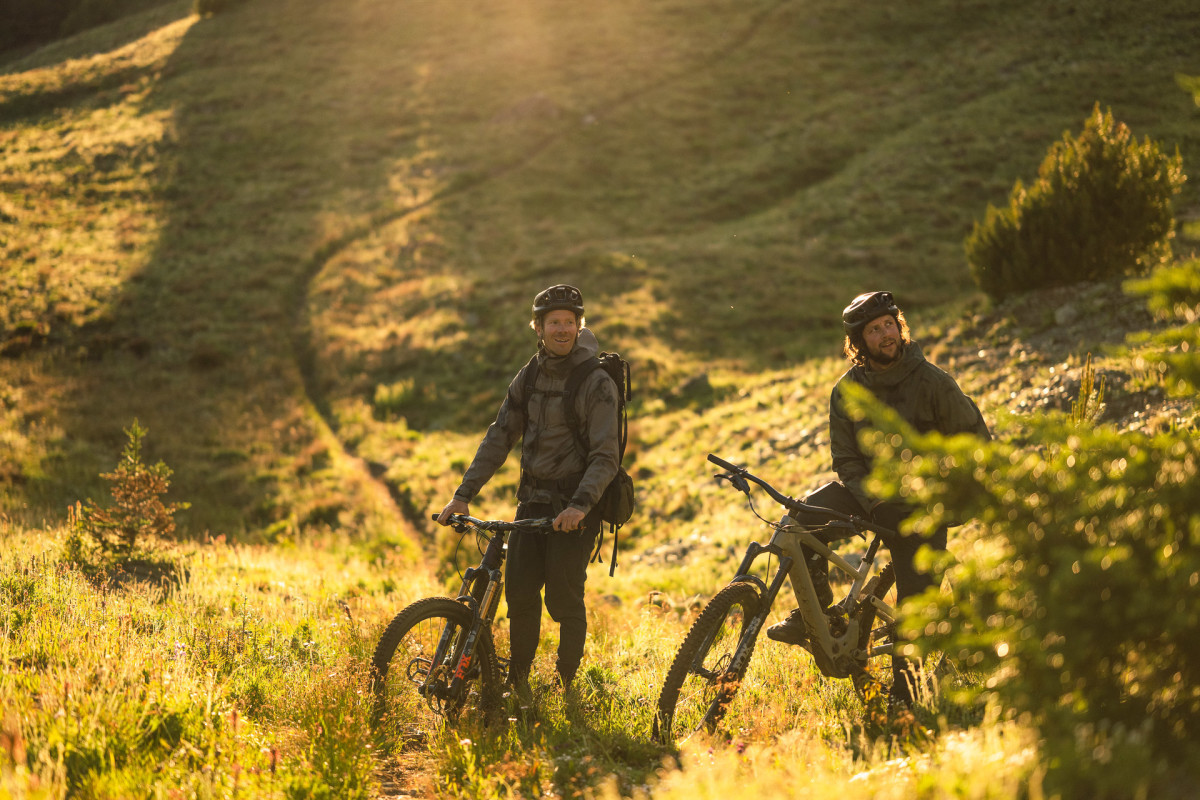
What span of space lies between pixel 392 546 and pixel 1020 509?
1110 cm

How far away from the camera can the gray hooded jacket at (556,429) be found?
498 cm

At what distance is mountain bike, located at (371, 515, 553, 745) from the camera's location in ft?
15.2

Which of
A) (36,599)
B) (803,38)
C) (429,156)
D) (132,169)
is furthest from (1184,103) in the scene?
(132,169)

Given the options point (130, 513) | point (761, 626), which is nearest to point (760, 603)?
point (761, 626)

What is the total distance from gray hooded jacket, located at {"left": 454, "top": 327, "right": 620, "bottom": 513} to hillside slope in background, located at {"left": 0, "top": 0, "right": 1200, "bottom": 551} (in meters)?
7.49

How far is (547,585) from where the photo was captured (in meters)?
5.14

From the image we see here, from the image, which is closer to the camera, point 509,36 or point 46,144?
point 46,144

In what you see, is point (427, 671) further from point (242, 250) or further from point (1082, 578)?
point (242, 250)

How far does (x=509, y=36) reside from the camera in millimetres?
53656

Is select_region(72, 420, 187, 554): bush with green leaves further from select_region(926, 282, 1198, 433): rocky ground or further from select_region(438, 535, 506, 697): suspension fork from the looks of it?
select_region(926, 282, 1198, 433): rocky ground

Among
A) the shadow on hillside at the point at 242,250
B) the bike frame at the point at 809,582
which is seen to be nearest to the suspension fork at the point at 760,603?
the bike frame at the point at 809,582

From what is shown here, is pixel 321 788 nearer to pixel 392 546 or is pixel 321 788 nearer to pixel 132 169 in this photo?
pixel 392 546

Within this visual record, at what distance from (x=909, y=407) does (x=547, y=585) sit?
256 cm

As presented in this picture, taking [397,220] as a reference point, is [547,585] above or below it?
below
